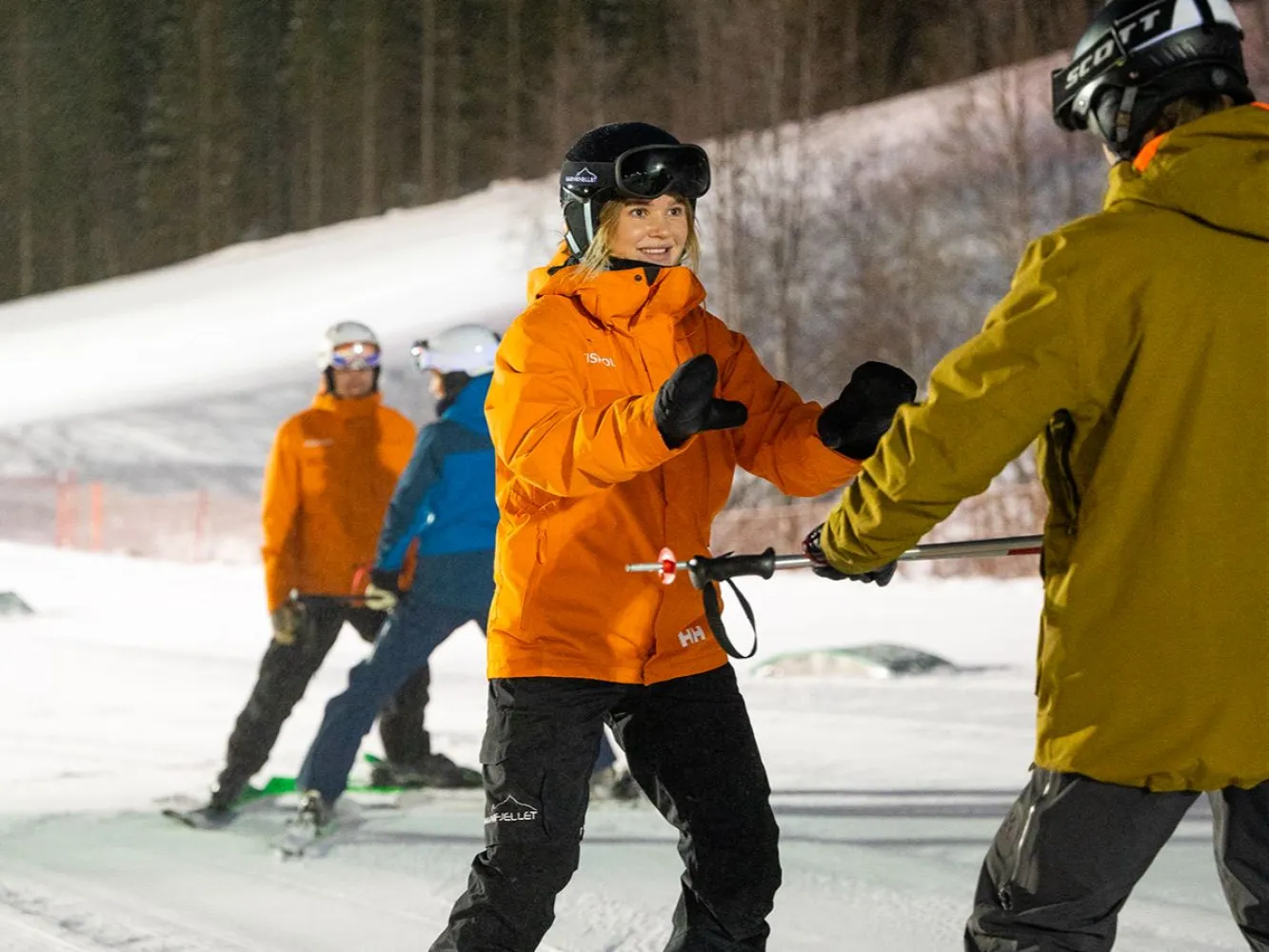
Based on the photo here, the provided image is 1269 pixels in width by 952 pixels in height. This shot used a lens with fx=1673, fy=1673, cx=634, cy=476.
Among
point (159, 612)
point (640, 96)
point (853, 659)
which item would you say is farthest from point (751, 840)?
point (640, 96)

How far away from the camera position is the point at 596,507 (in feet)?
9.55

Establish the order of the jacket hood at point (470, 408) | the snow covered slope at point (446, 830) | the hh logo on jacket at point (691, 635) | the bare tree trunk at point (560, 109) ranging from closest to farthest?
the hh logo on jacket at point (691, 635) < the snow covered slope at point (446, 830) < the jacket hood at point (470, 408) < the bare tree trunk at point (560, 109)

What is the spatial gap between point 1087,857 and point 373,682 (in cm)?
345

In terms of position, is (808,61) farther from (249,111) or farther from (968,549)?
(249,111)

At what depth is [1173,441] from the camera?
2154 millimetres

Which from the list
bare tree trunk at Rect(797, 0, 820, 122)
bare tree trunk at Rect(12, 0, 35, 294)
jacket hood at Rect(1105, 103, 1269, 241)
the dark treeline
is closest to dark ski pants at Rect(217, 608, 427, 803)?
jacket hood at Rect(1105, 103, 1269, 241)

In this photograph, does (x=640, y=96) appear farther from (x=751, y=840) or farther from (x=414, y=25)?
(x=751, y=840)

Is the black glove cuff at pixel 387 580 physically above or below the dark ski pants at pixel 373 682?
above

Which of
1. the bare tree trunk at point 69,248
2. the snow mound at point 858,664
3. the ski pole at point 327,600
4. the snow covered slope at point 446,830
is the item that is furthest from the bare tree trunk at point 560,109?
the ski pole at point 327,600

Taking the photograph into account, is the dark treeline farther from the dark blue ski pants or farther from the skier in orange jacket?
the dark blue ski pants

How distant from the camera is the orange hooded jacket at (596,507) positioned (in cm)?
285

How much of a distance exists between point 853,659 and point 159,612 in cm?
616

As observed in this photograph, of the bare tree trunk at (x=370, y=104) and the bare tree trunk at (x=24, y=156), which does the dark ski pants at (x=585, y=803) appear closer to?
the bare tree trunk at (x=370, y=104)

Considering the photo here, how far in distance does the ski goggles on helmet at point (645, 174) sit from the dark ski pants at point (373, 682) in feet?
8.28
